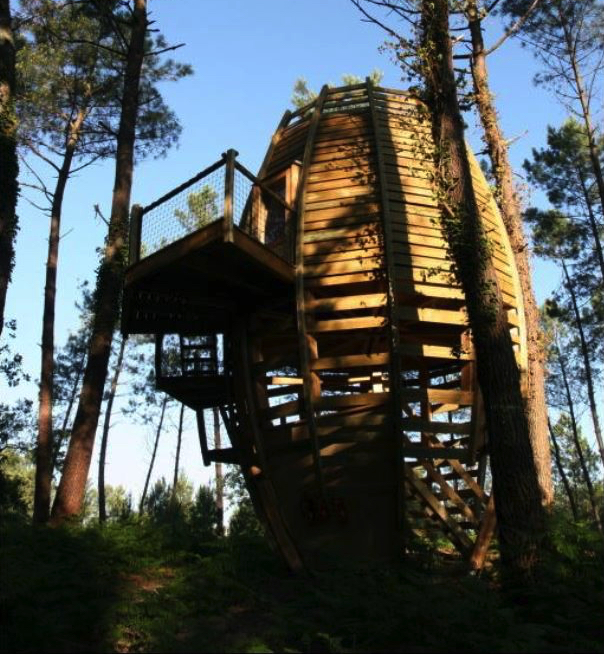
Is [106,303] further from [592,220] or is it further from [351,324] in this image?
[592,220]

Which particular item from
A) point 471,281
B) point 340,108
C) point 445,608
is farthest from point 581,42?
point 445,608

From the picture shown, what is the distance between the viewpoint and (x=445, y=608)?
572 cm

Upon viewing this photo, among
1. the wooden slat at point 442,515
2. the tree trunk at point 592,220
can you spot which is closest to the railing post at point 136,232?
the wooden slat at point 442,515

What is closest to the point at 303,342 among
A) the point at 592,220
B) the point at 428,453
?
the point at 428,453

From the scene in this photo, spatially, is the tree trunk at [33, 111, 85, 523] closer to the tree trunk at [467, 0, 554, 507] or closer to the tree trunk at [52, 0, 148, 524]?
the tree trunk at [52, 0, 148, 524]

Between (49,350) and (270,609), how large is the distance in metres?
13.3

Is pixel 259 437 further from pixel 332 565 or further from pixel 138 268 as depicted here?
pixel 138 268

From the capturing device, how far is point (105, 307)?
11992 millimetres

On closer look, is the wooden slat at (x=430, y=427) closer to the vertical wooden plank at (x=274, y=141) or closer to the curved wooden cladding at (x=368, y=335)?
the curved wooden cladding at (x=368, y=335)

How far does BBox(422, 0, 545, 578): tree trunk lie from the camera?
22.9ft

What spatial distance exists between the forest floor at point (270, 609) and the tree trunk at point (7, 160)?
4.59 meters

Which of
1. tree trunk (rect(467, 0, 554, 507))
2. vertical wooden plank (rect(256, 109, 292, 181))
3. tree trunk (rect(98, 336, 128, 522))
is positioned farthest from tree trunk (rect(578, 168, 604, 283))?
tree trunk (rect(98, 336, 128, 522))

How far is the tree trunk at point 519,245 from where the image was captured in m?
11.3

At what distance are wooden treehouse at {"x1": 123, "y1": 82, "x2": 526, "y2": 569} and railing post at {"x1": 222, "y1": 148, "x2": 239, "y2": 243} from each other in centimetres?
2
